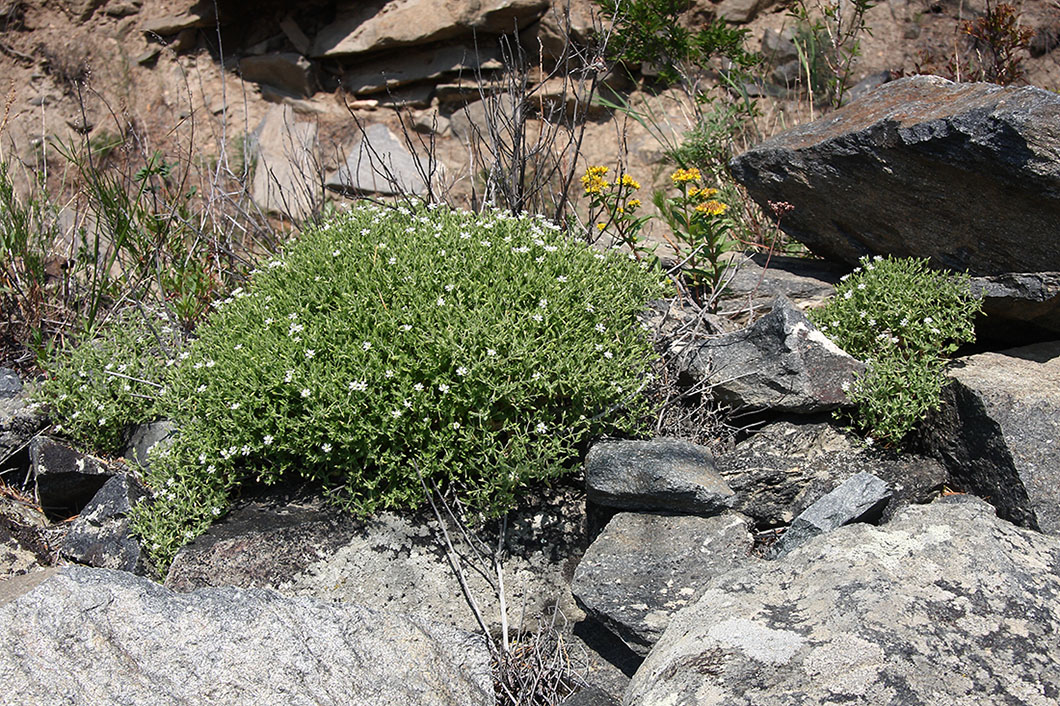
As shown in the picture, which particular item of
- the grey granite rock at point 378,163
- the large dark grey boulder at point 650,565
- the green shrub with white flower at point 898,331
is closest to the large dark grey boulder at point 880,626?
the large dark grey boulder at point 650,565

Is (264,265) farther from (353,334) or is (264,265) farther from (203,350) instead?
(353,334)

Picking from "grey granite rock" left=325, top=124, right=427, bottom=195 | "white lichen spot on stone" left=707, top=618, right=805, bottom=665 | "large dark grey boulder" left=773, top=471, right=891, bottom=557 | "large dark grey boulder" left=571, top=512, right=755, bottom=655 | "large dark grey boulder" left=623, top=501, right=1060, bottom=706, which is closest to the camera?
"large dark grey boulder" left=623, top=501, right=1060, bottom=706

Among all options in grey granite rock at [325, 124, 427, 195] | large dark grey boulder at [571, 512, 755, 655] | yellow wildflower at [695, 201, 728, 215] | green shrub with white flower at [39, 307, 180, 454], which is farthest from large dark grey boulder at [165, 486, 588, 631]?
grey granite rock at [325, 124, 427, 195]

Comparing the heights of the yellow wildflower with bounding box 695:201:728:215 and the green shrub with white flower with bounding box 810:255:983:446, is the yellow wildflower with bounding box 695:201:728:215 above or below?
above

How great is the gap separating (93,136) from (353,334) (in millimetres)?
6853

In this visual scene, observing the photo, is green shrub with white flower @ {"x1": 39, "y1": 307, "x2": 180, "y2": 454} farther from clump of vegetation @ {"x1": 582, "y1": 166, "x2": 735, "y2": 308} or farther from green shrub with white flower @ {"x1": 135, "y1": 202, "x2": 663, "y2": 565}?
clump of vegetation @ {"x1": 582, "y1": 166, "x2": 735, "y2": 308}

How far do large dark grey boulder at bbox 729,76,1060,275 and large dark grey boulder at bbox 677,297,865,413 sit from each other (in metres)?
1.02

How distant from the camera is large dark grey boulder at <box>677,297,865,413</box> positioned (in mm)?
3893

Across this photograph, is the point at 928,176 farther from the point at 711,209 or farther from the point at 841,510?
the point at 841,510

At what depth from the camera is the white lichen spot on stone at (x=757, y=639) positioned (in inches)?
95.7

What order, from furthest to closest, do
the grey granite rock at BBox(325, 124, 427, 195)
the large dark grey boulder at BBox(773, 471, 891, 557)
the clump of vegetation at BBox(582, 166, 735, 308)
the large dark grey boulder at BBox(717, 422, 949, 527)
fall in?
the grey granite rock at BBox(325, 124, 427, 195) < the clump of vegetation at BBox(582, 166, 735, 308) < the large dark grey boulder at BBox(717, 422, 949, 527) < the large dark grey boulder at BBox(773, 471, 891, 557)

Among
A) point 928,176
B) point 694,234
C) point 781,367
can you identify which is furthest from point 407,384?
point 928,176

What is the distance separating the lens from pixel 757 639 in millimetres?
2502

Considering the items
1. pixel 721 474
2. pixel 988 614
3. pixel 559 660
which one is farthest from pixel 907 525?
pixel 559 660
